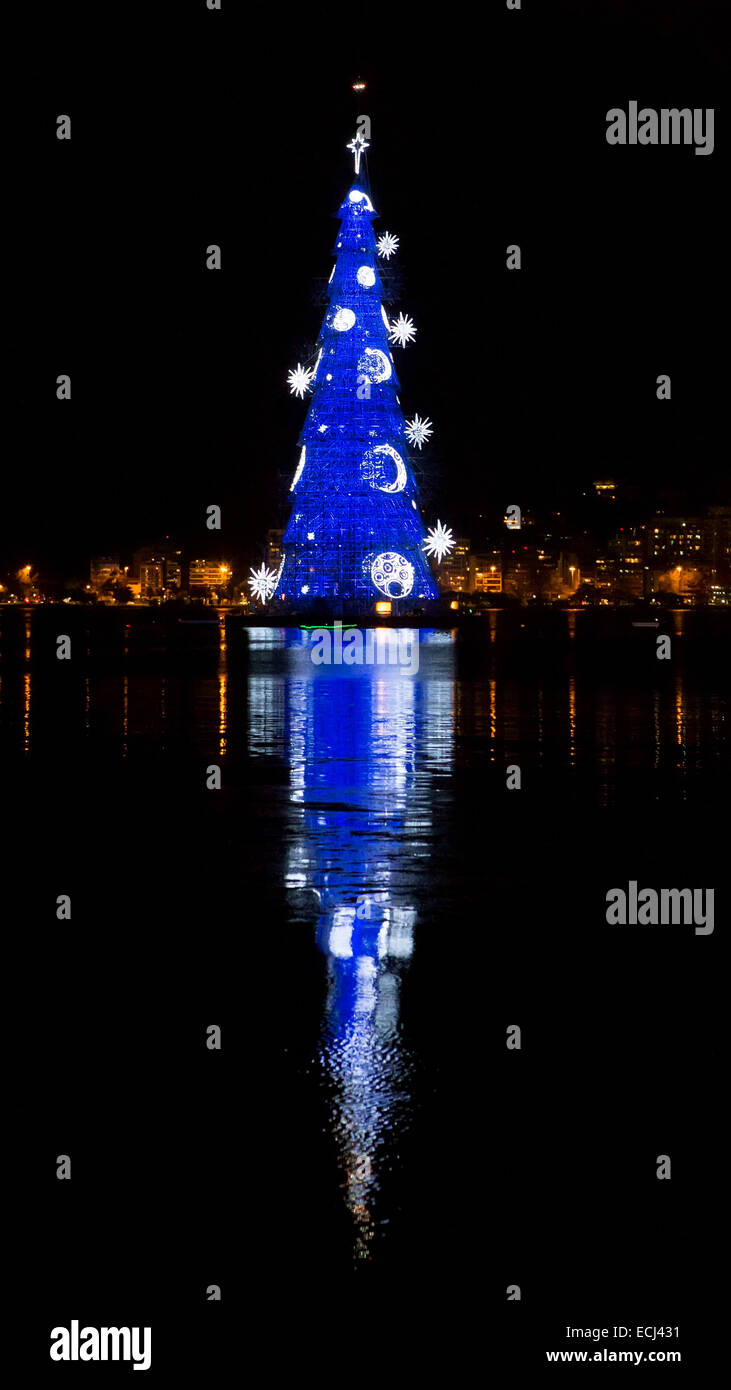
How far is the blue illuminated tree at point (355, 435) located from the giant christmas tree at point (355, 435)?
39mm

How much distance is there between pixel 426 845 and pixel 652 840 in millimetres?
1774

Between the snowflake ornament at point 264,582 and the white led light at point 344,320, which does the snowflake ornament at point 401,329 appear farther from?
the snowflake ornament at point 264,582

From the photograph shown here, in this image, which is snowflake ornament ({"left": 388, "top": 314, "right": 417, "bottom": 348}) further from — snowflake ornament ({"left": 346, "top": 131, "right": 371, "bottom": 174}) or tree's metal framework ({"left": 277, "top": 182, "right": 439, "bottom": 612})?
snowflake ornament ({"left": 346, "top": 131, "right": 371, "bottom": 174})

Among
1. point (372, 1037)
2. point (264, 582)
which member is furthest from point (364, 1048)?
point (264, 582)

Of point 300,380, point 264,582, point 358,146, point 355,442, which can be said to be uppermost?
point 358,146

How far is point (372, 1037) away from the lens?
24.0 ft

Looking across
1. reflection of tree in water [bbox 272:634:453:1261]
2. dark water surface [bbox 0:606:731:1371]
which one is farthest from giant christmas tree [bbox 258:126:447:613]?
dark water surface [bbox 0:606:731:1371]

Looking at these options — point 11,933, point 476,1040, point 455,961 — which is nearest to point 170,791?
point 11,933

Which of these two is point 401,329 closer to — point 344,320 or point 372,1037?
point 344,320

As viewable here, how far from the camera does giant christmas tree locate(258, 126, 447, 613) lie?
64625mm

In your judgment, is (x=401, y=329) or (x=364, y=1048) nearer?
(x=364, y=1048)

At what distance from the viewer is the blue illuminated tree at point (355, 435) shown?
64625 millimetres
